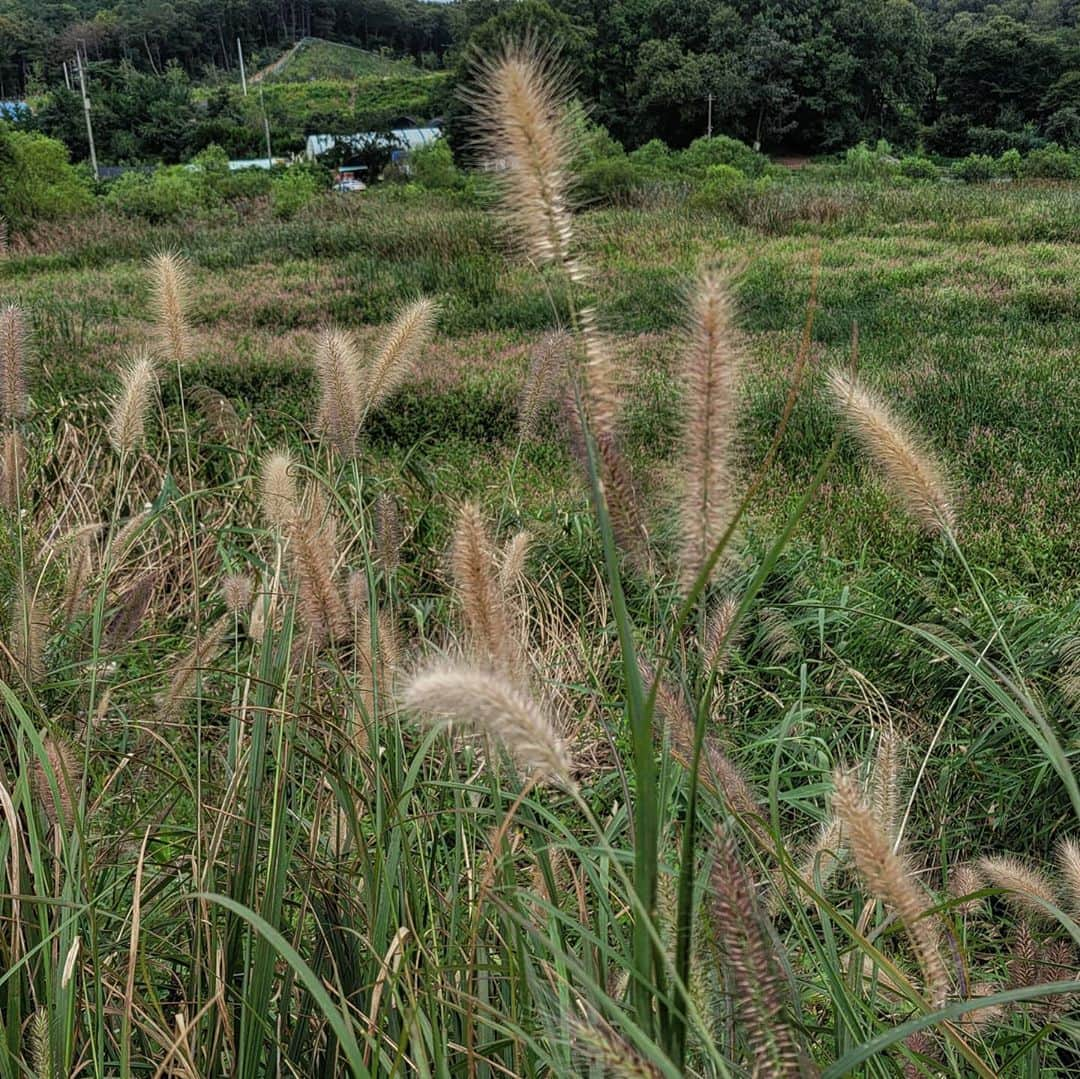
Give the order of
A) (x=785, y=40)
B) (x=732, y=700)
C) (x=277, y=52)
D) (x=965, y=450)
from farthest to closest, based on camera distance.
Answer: (x=277, y=52), (x=785, y=40), (x=965, y=450), (x=732, y=700)

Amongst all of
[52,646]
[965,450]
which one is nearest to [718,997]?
[52,646]

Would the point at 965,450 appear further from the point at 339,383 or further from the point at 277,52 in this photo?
the point at 277,52

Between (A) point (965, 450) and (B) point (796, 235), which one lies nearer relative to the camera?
(A) point (965, 450)

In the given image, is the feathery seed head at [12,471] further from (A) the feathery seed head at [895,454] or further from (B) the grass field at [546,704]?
(A) the feathery seed head at [895,454]

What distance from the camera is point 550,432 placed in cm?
564

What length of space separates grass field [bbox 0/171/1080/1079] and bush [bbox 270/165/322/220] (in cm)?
794

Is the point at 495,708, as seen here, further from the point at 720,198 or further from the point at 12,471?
the point at 720,198

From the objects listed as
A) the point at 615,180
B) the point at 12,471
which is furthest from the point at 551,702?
the point at 615,180

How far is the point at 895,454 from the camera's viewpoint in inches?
48.8

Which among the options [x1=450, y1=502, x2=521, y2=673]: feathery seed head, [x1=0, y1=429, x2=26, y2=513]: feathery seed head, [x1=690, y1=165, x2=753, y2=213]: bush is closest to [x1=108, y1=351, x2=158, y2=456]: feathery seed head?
[x1=0, y1=429, x2=26, y2=513]: feathery seed head

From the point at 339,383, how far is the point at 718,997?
1.08m

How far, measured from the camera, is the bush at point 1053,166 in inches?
985

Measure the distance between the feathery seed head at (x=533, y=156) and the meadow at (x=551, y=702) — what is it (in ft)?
0.11

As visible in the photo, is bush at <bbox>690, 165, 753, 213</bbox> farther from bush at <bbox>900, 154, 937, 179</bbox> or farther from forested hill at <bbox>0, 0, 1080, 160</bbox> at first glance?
forested hill at <bbox>0, 0, 1080, 160</bbox>
